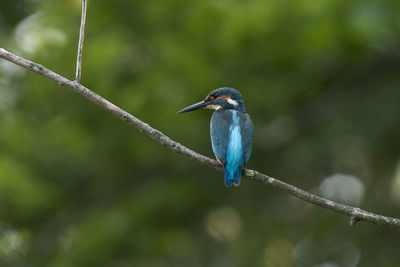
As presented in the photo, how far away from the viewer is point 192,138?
5.26 meters

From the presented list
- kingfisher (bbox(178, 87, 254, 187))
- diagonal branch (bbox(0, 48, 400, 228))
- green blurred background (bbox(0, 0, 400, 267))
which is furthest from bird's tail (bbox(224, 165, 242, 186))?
green blurred background (bbox(0, 0, 400, 267))

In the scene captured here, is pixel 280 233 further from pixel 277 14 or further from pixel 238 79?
pixel 277 14

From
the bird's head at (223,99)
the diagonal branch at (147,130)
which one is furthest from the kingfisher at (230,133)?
the diagonal branch at (147,130)

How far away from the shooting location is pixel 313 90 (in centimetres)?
571

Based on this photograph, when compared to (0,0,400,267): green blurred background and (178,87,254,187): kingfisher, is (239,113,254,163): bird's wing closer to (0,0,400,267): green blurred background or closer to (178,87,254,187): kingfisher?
(178,87,254,187): kingfisher

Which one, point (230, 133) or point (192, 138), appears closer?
point (230, 133)

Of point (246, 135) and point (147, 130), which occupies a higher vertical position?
point (246, 135)

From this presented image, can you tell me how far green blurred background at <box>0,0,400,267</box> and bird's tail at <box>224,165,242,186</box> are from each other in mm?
1511

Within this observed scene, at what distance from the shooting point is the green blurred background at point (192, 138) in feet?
17.1

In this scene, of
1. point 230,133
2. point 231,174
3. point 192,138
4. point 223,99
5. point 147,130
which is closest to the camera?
point 147,130

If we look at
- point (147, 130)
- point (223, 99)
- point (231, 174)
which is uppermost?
point (223, 99)

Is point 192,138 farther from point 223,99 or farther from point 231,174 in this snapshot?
point 231,174

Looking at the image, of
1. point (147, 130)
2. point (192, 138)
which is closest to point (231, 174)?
point (147, 130)

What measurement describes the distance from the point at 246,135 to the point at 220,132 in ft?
0.51
